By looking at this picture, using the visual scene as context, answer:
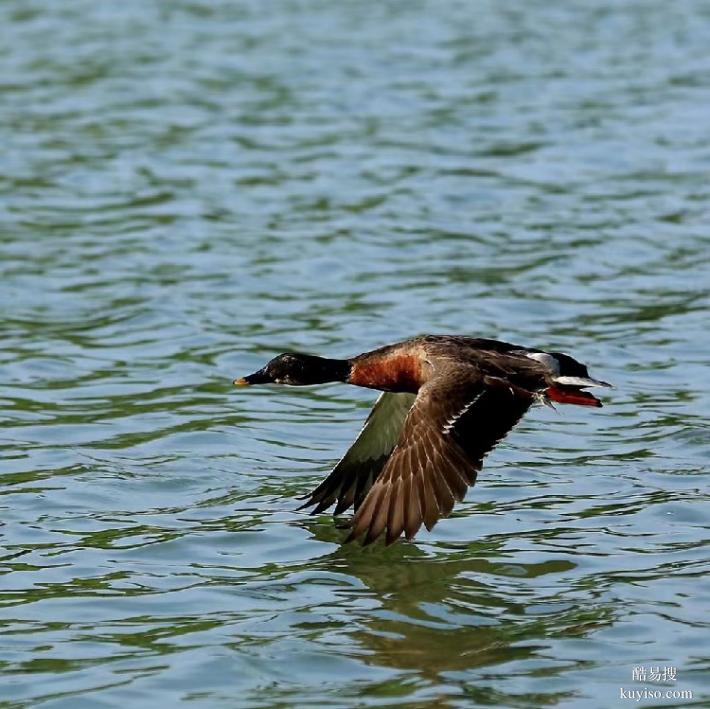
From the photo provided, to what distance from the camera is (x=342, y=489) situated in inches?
376

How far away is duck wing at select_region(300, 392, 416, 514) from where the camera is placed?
9.51 metres

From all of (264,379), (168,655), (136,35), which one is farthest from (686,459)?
(136,35)

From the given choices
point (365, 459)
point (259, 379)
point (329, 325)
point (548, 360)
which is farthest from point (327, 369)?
point (329, 325)

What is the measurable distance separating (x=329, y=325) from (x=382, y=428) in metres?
3.23

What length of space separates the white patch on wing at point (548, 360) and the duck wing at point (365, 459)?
2.49 ft

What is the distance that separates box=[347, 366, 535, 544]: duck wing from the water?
347 millimetres

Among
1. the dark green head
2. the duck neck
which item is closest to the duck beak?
the dark green head

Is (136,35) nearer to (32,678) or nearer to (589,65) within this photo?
(589,65)

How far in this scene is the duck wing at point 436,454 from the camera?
8.28 m

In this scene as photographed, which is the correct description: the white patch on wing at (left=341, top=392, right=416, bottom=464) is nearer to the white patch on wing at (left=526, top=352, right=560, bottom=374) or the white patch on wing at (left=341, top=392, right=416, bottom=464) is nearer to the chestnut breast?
Result: the chestnut breast

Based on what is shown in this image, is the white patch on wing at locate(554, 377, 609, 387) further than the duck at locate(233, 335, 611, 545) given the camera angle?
Yes

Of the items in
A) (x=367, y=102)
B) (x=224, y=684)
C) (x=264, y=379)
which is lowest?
(x=224, y=684)

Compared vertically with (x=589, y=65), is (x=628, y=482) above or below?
below

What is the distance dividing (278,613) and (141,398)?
3.89 m
